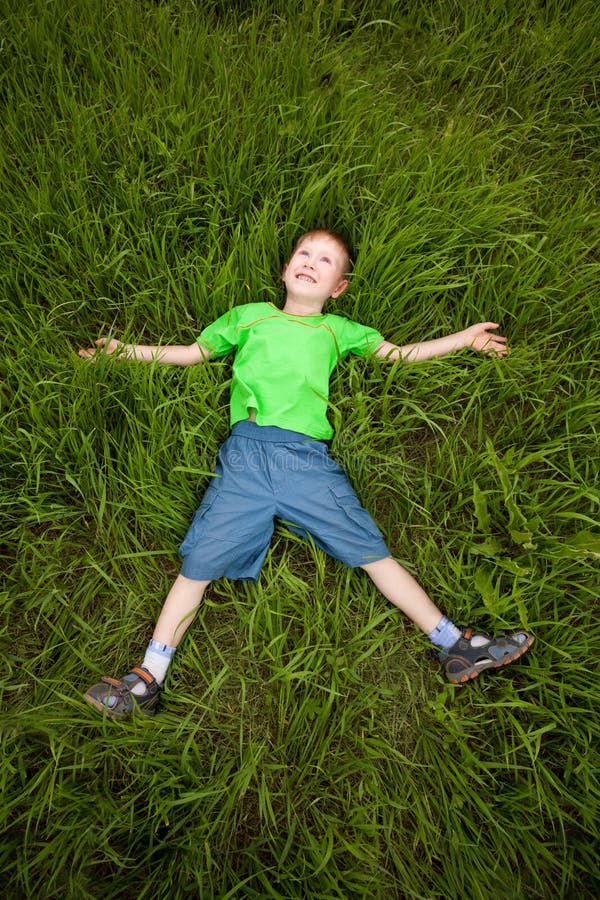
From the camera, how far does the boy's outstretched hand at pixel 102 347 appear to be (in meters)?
1.99

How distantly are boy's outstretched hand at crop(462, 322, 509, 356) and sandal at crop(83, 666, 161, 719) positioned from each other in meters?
1.85

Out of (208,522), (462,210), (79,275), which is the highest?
(462,210)

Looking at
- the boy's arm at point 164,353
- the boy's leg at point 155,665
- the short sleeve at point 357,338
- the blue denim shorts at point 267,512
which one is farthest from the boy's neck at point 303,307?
the boy's leg at point 155,665

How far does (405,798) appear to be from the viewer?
1.64m

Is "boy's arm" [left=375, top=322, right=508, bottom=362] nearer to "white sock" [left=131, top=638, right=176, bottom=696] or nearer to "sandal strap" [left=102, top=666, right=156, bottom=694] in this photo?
"white sock" [left=131, top=638, right=176, bottom=696]

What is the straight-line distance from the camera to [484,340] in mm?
2141

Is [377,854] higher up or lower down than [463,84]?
lower down

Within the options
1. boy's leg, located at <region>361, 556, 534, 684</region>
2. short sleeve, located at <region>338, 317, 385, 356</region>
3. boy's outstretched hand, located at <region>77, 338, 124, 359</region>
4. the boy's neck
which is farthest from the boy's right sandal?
boy's outstretched hand, located at <region>77, 338, 124, 359</region>

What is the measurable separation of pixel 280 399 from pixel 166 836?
1.51 m

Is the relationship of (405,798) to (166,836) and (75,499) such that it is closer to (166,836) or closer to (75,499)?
(166,836)

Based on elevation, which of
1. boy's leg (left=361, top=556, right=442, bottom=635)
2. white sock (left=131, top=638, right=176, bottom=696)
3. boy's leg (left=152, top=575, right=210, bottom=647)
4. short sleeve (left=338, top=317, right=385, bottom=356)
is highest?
short sleeve (left=338, top=317, right=385, bottom=356)

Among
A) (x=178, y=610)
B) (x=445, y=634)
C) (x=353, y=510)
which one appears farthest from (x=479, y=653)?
(x=178, y=610)

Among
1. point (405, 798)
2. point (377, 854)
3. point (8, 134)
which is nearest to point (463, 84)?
point (8, 134)

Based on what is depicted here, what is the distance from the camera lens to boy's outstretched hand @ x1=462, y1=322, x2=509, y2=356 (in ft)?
6.93
